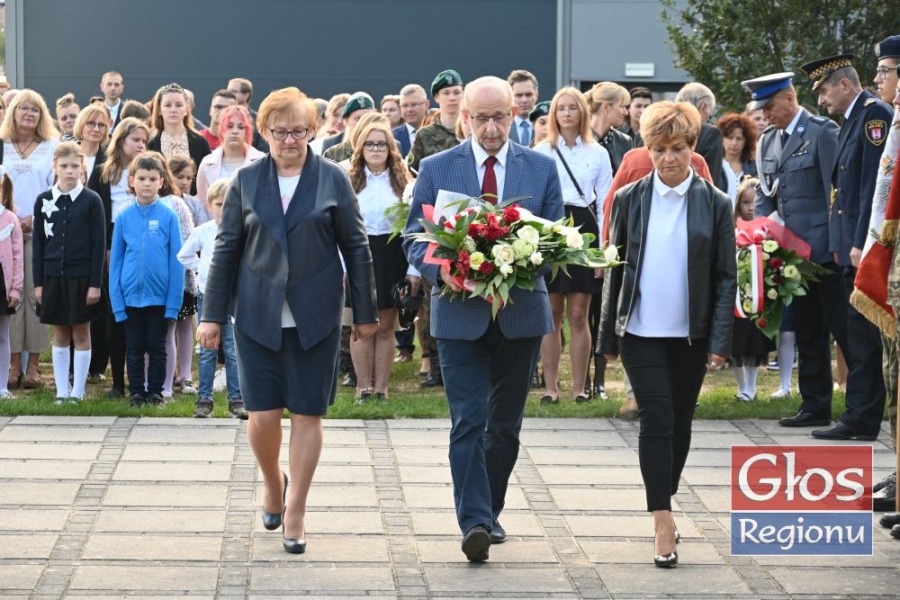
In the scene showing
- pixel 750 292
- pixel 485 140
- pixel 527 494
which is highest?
pixel 485 140

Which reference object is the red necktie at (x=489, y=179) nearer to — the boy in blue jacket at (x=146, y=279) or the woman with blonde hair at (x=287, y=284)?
the woman with blonde hair at (x=287, y=284)

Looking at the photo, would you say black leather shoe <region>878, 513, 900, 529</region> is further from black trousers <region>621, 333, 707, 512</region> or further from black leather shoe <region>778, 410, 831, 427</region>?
black leather shoe <region>778, 410, 831, 427</region>

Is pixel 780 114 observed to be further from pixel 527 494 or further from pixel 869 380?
pixel 527 494

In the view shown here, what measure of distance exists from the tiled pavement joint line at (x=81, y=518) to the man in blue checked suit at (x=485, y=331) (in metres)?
1.70

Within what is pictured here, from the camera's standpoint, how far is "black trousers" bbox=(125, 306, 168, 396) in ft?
33.9

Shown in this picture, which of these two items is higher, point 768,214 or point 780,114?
point 780,114

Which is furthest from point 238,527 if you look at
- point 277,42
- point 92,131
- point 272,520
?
point 277,42

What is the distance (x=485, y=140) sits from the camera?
21.9ft

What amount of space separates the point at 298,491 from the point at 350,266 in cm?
105

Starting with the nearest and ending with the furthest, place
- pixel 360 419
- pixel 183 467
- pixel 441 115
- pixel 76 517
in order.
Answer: pixel 76 517 < pixel 183 467 < pixel 360 419 < pixel 441 115

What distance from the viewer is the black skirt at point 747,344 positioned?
414 inches

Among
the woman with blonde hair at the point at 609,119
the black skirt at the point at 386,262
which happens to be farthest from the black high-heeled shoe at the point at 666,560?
the woman with blonde hair at the point at 609,119

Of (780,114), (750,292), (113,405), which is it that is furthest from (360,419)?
(780,114)

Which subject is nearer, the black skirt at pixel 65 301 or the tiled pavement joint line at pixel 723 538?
the tiled pavement joint line at pixel 723 538
